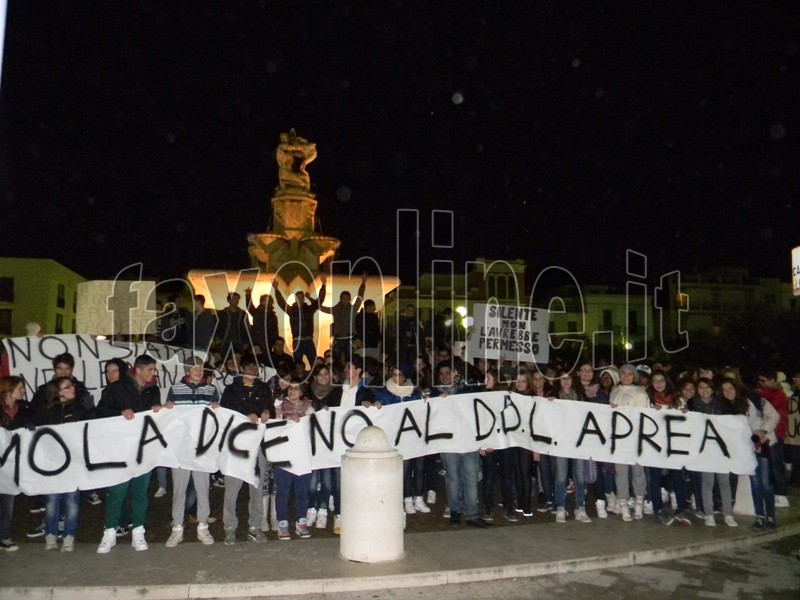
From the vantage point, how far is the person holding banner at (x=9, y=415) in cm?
752

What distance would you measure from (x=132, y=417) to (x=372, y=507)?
287cm

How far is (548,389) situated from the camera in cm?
987

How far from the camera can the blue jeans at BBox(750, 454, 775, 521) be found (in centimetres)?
909

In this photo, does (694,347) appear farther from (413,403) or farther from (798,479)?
(413,403)

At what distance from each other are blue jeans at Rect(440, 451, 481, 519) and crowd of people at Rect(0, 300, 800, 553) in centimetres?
1

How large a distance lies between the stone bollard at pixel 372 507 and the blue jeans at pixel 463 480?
5.81 ft

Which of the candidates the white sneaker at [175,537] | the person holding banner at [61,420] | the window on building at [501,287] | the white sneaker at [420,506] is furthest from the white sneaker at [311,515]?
the window on building at [501,287]

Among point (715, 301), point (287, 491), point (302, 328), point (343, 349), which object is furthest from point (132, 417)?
point (715, 301)

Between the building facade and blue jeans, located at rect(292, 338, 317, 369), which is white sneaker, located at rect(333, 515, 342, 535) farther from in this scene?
the building facade

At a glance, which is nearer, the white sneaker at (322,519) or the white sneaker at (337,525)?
the white sneaker at (337,525)

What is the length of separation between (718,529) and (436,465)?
386 cm

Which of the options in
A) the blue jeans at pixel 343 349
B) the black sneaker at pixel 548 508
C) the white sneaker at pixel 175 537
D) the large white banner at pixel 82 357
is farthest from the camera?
the blue jeans at pixel 343 349

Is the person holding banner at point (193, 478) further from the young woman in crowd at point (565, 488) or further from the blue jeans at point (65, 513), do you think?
the young woman in crowd at point (565, 488)

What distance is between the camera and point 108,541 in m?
7.44
